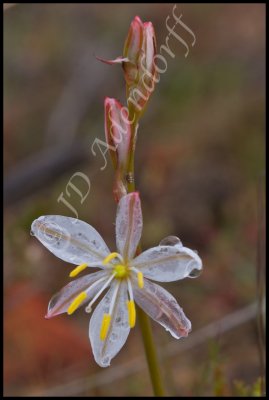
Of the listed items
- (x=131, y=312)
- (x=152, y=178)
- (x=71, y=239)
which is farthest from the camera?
(x=152, y=178)

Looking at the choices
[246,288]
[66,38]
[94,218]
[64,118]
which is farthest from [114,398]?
[66,38]

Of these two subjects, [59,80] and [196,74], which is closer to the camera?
[196,74]

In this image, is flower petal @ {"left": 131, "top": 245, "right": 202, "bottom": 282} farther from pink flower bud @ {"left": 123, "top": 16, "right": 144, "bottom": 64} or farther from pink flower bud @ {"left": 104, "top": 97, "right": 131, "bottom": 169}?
pink flower bud @ {"left": 123, "top": 16, "right": 144, "bottom": 64}

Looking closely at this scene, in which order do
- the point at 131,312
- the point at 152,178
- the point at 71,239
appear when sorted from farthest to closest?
the point at 152,178 → the point at 71,239 → the point at 131,312

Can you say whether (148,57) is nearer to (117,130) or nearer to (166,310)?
(117,130)

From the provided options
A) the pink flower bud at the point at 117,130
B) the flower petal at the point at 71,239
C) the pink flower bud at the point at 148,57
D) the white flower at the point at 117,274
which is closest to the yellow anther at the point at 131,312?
the white flower at the point at 117,274

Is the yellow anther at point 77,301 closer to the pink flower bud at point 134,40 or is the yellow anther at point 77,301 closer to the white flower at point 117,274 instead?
the white flower at point 117,274

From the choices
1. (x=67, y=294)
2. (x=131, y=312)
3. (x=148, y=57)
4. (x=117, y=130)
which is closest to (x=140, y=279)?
(x=131, y=312)

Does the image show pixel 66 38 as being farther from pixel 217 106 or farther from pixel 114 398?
pixel 114 398
